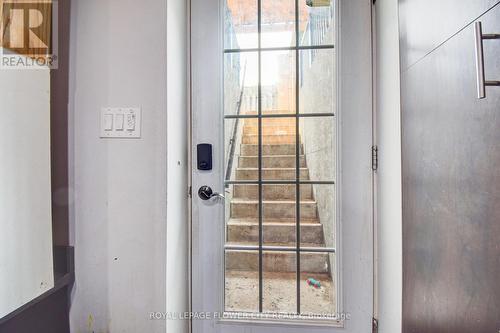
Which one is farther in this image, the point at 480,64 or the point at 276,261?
the point at 276,261

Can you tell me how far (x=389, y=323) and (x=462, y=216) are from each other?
26.4 inches

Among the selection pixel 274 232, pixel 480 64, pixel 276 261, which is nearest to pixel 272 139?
pixel 274 232

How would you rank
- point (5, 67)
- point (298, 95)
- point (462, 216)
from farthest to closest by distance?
point (298, 95), point (5, 67), point (462, 216)

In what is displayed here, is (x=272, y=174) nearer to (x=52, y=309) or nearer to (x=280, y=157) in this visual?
(x=280, y=157)

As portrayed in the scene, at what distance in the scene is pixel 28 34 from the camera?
34.0 inches

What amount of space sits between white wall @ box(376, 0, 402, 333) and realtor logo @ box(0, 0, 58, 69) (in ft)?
4.23

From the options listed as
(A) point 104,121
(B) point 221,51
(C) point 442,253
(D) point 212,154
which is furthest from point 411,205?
(A) point 104,121

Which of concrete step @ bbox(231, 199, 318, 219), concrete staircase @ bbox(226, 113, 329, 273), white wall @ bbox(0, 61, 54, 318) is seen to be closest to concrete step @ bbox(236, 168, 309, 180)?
concrete staircase @ bbox(226, 113, 329, 273)

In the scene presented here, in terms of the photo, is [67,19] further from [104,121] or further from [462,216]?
[462,216]

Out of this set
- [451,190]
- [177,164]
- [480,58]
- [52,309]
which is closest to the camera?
[480,58]

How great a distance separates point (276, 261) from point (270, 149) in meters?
0.53

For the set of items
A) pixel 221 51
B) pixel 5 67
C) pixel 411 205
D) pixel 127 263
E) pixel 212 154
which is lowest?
pixel 127 263

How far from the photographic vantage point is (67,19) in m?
1.01

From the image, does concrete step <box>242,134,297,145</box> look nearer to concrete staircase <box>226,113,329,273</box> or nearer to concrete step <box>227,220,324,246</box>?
concrete staircase <box>226,113,329,273</box>
